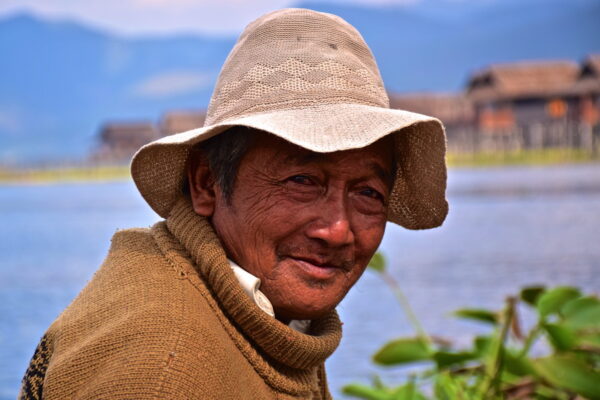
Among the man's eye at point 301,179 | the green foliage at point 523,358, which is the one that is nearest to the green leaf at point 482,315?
the green foliage at point 523,358

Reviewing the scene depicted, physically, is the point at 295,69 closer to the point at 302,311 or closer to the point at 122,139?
the point at 302,311

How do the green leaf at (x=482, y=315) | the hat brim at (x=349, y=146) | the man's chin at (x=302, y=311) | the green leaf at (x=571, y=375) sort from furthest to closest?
the green leaf at (x=482, y=315)
the green leaf at (x=571, y=375)
the man's chin at (x=302, y=311)
the hat brim at (x=349, y=146)

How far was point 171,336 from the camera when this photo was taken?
105 centimetres

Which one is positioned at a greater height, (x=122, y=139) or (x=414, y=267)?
(x=414, y=267)

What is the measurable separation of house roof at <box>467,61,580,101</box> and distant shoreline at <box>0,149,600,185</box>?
4.67ft

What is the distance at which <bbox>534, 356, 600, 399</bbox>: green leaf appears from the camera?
6.39ft

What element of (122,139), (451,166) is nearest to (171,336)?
(451,166)

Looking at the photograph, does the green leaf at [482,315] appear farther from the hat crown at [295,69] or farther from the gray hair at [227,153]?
the gray hair at [227,153]

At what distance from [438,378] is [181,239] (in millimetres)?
1143

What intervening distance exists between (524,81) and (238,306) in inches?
863

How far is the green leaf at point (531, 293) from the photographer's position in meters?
2.29

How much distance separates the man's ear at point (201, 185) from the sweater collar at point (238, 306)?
17 millimetres

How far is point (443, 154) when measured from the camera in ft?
4.39

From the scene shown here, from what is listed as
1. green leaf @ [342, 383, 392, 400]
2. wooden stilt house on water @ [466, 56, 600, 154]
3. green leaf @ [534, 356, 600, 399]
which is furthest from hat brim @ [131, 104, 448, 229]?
wooden stilt house on water @ [466, 56, 600, 154]
